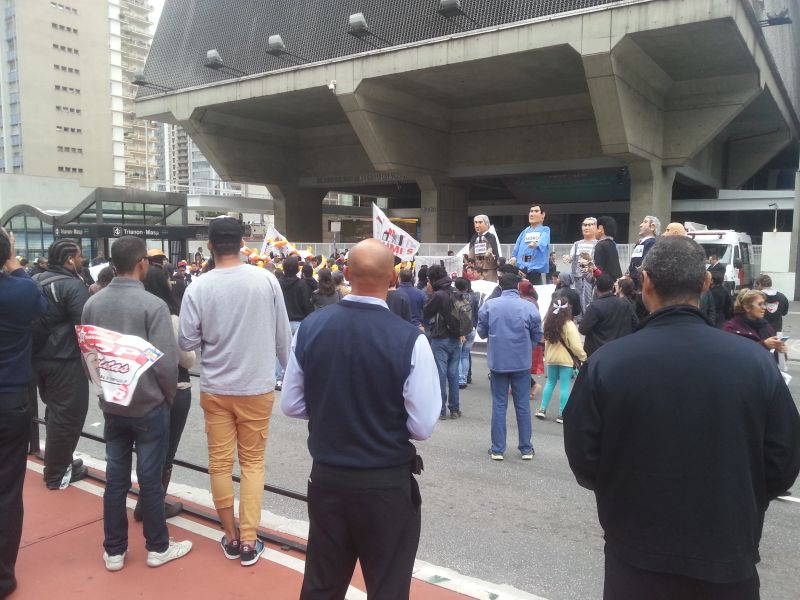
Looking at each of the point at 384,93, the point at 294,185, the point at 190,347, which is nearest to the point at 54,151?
the point at 294,185

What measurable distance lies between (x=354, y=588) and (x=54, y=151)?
300 ft

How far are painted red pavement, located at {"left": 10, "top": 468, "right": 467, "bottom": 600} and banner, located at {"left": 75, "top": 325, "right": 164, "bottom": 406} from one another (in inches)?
41.8

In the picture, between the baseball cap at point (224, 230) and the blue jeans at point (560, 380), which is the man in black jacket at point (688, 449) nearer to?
the baseball cap at point (224, 230)

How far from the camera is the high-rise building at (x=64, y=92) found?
7619cm

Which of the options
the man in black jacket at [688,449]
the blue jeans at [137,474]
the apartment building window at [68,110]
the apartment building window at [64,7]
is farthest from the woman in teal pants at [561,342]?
the apartment building window at [64,7]

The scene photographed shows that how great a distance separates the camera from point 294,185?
117 ft

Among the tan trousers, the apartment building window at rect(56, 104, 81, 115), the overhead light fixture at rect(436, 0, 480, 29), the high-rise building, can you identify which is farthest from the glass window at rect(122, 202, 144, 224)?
the apartment building window at rect(56, 104, 81, 115)

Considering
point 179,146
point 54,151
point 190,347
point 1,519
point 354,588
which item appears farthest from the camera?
point 179,146

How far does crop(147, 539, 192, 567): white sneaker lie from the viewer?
145 inches

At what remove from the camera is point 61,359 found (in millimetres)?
4648

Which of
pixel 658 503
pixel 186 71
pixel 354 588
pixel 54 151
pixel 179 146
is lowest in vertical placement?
pixel 354 588

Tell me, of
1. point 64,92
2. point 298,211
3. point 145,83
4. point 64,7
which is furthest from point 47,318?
point 64,7

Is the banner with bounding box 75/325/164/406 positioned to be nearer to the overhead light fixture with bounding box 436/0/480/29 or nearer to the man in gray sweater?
the man in gray sweater

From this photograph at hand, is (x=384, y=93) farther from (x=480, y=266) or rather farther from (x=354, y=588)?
(x=354, y=588)
